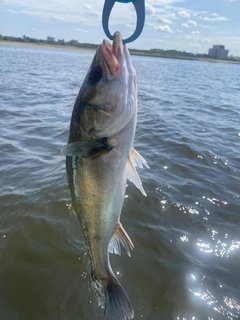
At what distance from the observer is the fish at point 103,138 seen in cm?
217

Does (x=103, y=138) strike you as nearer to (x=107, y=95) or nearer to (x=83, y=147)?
(x=83, y=147)

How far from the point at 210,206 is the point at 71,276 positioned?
122 inches

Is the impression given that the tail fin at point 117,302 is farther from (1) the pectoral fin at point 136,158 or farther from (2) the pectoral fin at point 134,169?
(1) the pectoral fin at point 136,158

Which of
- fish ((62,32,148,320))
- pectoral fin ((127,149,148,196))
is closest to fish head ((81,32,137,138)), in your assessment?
fish ((62,32,148,320))

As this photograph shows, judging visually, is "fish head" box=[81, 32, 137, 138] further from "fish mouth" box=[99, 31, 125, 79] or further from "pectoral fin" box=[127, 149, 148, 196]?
"pectoral fin" box=[127, 149, 148, 196]

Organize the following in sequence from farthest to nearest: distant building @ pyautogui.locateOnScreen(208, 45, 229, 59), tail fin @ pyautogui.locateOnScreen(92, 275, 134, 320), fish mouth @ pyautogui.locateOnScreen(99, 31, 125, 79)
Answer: distant building @ pyautogui.locateOnScreen(208, 45, 229, 59)
tail fin @ pyautogui.locateOnScreen(92, 275, 134, 320)
fish mouth @ pyautogui.locateOnScreen(99, 31, 125, 79)

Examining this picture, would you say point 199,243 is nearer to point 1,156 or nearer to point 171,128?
point 1,156

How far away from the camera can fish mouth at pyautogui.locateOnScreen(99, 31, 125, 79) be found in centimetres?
207

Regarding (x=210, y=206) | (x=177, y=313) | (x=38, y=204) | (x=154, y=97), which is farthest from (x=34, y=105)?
(x=177, y=313)

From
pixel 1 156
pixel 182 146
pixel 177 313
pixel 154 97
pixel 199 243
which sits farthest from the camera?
pixel 154 97

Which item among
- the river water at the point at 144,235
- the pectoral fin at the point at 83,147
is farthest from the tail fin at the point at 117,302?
the pectoral fin at the point at 83,147

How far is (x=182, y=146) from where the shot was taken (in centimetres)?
859

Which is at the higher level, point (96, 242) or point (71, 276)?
point (96, 242)

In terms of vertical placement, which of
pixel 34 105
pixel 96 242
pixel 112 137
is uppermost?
pixel 112 137
